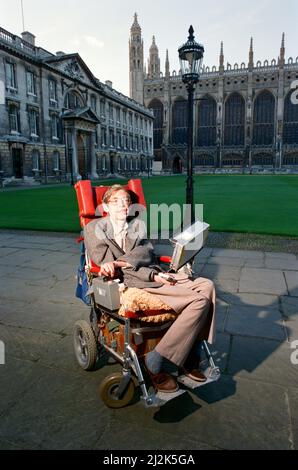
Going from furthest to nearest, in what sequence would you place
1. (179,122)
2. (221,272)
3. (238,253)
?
(179,122) → (238,253) → (221,272)

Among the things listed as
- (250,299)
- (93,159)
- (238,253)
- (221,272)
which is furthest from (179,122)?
(250,299)

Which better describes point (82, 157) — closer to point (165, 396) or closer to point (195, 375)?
point (195, 375)

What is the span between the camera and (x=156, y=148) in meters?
73.8

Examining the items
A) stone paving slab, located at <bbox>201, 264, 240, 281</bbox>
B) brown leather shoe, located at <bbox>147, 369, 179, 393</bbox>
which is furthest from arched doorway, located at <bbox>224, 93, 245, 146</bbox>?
brown leather shoe, located at <bbox>147, 369, 179, 393</bbox>

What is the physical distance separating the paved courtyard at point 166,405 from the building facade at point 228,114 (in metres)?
64.9

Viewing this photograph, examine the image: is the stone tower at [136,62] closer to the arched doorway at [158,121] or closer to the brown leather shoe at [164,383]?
the arched doorway at [158,121]

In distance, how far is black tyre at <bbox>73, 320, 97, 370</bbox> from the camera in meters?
2.76

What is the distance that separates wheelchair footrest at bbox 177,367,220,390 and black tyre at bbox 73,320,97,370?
2.57 feet

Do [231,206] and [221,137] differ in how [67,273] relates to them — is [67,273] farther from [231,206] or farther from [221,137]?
[221,137]

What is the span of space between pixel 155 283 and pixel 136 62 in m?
79.9

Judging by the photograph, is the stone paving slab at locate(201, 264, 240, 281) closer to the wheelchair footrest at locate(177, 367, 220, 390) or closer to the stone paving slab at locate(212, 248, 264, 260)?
the stone paving slab at locate(212, 248, 264, 260)

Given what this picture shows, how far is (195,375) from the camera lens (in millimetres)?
2436

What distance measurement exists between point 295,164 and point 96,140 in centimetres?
4330

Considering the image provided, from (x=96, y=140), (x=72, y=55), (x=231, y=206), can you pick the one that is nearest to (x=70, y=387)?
(x=231, y=206)
